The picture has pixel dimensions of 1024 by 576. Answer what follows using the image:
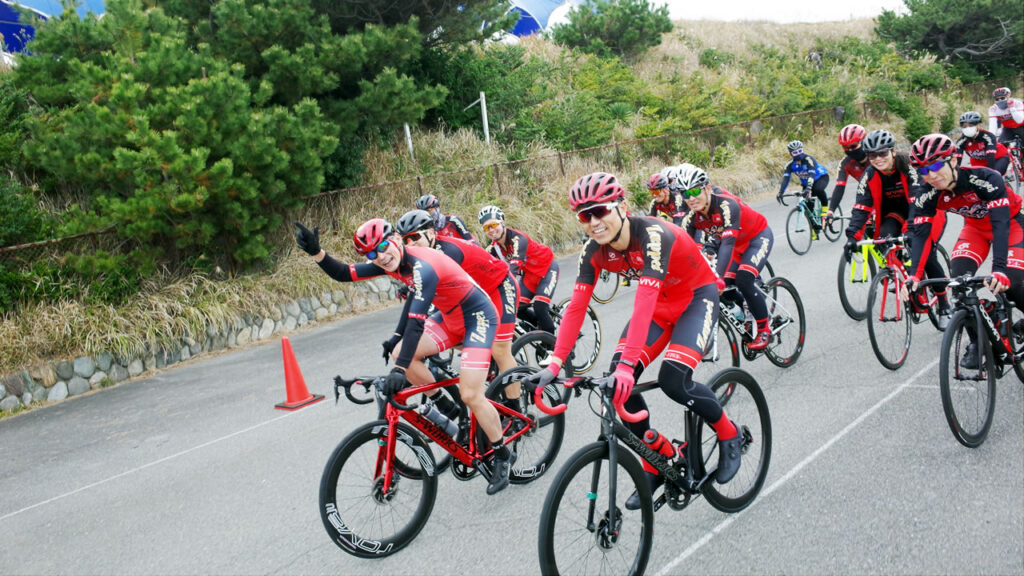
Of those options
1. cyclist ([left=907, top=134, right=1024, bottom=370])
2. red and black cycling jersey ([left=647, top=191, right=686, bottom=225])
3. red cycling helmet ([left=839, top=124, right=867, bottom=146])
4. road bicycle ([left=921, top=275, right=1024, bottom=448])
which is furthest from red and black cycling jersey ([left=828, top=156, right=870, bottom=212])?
road bicycle ([left=921, top=275, right=1024, bottom=448])

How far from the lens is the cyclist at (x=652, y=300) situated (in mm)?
3889

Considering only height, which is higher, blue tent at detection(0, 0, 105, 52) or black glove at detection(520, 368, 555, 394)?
blue tent at detection(0, 0, 105, 52)

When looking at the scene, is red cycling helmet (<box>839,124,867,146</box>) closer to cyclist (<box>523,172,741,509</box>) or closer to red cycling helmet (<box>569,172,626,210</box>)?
cyclist (<box>523,172,741,509</box>)

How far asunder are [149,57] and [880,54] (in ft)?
130

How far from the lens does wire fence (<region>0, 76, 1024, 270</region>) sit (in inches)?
445

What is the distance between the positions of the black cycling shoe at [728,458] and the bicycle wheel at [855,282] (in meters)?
4.42

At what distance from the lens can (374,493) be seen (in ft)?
14.1

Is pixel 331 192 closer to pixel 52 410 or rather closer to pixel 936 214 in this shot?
pixel 52 410

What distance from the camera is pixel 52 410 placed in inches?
358

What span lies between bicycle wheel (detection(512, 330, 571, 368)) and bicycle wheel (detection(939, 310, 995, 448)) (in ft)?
10.2

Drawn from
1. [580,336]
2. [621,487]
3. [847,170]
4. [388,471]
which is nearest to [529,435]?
[388,471]

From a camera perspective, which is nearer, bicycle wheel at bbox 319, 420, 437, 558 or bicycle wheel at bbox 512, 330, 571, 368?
bicycle wheel at bbox 319, 420, 437, 558

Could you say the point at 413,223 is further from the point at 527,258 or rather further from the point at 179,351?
the point at 179,351

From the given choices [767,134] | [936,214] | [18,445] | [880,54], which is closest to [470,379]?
[936,214]
